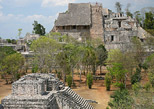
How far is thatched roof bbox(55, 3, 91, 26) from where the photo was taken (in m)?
42.2

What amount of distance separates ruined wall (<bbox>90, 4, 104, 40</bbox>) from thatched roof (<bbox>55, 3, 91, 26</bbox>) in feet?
3.81

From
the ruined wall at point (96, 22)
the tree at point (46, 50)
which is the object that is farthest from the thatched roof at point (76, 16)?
the tree at point (46, 50)

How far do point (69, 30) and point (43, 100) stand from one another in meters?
32.5

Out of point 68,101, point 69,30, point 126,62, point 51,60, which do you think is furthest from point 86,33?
point 68,101

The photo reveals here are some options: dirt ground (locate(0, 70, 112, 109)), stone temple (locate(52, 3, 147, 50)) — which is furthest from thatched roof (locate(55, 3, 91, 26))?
dirt ground (locate(0, 70, 112, 109))

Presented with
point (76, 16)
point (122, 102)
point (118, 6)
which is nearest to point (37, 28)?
point (76, 16)

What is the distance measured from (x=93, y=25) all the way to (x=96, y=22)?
1004 millimetres

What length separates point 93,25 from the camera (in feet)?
140

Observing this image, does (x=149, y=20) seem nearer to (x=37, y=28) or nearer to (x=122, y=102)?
(x=37, y=28)

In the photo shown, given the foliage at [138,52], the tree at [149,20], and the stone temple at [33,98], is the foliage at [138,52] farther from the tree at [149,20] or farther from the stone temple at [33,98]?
the tree at [149,20]

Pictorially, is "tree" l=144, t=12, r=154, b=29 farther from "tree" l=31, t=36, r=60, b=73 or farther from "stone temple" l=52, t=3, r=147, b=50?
"tree" l=31, t=36, r=60, b=73

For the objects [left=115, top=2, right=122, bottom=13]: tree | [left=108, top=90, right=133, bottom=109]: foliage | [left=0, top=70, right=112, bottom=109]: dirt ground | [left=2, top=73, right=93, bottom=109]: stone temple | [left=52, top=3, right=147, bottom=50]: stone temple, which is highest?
[left=115, top=2, right=122, bottom=13]: tree

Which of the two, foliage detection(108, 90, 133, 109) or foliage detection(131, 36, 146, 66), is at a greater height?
foliage detection(131, 36, 146, 66)

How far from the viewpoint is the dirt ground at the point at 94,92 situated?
17.5 metres
